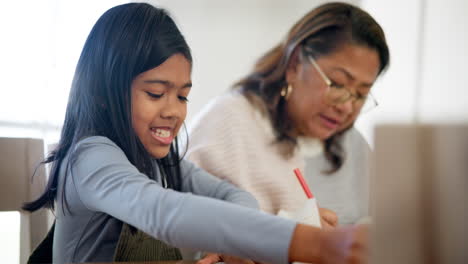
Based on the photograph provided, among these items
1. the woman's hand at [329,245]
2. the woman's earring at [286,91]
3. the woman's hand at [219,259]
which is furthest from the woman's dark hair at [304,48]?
the woman's hand at [329,245]

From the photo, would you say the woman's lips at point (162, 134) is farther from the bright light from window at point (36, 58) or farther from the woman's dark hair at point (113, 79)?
the bright light from window at point (36, 58)

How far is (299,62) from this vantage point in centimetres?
100

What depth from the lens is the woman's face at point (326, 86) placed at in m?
0.98

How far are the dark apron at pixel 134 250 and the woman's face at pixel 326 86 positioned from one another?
34cm

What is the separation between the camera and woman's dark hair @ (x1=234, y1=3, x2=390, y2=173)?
98 cm

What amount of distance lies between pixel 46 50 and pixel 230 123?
1.20 ft

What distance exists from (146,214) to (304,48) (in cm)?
48

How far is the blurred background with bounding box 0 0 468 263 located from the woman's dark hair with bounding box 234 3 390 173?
0.6 inches

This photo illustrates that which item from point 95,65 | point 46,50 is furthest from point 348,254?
point 46,50

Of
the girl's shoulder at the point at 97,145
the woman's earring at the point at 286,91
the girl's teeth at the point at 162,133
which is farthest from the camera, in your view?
the woman's earring at the point at 286,91

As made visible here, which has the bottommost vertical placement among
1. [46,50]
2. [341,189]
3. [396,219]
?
[341,189]

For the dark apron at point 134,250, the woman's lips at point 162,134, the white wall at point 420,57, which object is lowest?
the dark apron at point 134,250

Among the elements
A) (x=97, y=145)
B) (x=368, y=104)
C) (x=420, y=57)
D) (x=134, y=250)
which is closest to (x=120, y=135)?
(x=97, y=145)

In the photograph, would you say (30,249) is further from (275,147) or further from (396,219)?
(396,219)
